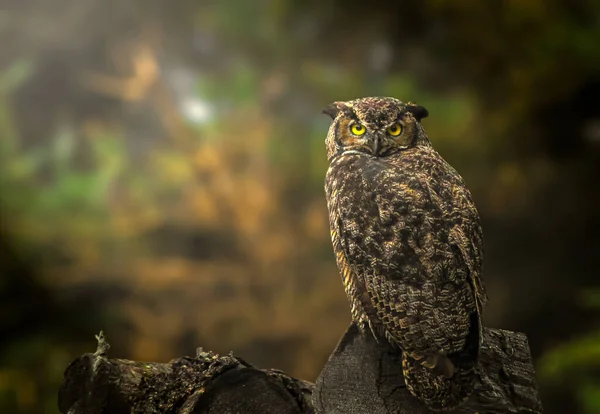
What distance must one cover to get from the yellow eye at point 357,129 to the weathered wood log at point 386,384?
1.58 feet

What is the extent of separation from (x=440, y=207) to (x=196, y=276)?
179cm

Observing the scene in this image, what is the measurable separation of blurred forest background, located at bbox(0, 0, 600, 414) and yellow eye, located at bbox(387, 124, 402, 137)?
1298mm

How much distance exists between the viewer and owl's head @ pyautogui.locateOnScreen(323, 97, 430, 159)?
1.26 m

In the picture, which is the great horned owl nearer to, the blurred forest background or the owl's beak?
the owl's beak

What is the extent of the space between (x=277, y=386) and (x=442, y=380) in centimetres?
38

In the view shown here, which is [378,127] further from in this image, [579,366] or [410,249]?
[579,366]

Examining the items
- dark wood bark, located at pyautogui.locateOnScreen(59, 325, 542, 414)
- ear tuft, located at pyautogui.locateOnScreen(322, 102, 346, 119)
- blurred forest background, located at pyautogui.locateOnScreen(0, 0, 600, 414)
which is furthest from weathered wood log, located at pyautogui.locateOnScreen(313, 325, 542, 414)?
blurred forest background, located at pyautogui.locateOnScreen(0, 0, 600, 414)

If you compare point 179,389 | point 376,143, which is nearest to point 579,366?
point 376,143

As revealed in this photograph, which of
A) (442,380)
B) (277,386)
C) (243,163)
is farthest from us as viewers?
(243,163)

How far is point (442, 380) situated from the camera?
1.04 m

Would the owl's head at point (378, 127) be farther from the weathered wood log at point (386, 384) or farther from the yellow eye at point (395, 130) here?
the weathered wood log at point (386, 384)

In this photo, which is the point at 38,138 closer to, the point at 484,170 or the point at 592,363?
the point at 484,170

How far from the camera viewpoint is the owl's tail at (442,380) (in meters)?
1.03

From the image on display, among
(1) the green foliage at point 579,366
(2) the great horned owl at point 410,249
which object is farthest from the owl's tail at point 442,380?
(1) the green foliage at point 579,366
